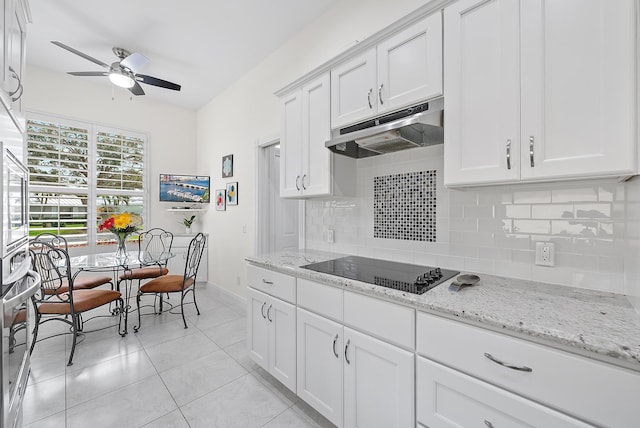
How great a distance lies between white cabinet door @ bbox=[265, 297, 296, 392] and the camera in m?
1.82

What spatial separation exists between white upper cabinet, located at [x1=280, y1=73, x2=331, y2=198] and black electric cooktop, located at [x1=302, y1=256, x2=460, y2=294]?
0.57 metres

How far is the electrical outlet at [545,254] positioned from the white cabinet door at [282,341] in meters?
1.42

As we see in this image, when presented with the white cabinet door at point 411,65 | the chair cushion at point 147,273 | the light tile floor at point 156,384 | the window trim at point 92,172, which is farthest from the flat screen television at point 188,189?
the white cabinet door at point 411,65

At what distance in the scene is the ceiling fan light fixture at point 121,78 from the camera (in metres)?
3.03

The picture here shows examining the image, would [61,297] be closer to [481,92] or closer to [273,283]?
[273,283]

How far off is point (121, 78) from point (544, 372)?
427 centimetres

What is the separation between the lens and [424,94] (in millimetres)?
1536

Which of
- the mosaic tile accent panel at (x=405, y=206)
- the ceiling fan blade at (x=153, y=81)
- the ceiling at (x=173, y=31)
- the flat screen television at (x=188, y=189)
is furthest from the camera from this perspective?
the flat screen television at (x=188, y=189)

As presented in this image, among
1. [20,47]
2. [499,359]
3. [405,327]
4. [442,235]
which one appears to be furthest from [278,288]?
[20,47]

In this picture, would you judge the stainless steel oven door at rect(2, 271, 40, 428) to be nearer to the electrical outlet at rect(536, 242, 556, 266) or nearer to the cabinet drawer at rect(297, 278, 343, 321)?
the cabinet drawer at rect(297, 278, 343, 321)

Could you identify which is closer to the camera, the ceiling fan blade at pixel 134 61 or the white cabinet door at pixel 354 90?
the white cabinet door at pixel 354 90

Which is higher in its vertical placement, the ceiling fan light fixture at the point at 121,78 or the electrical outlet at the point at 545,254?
the ceiling fan light fixture at the point at 121,78

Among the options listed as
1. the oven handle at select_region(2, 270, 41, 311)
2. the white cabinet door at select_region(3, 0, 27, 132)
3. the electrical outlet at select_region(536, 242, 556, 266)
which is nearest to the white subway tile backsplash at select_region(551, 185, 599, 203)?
the electrical outlet at select_region(536, 242, 556, 266)

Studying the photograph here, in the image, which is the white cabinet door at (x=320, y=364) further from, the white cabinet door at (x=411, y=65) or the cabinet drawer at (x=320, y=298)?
the white cabinet door at (x=411, y=65)
